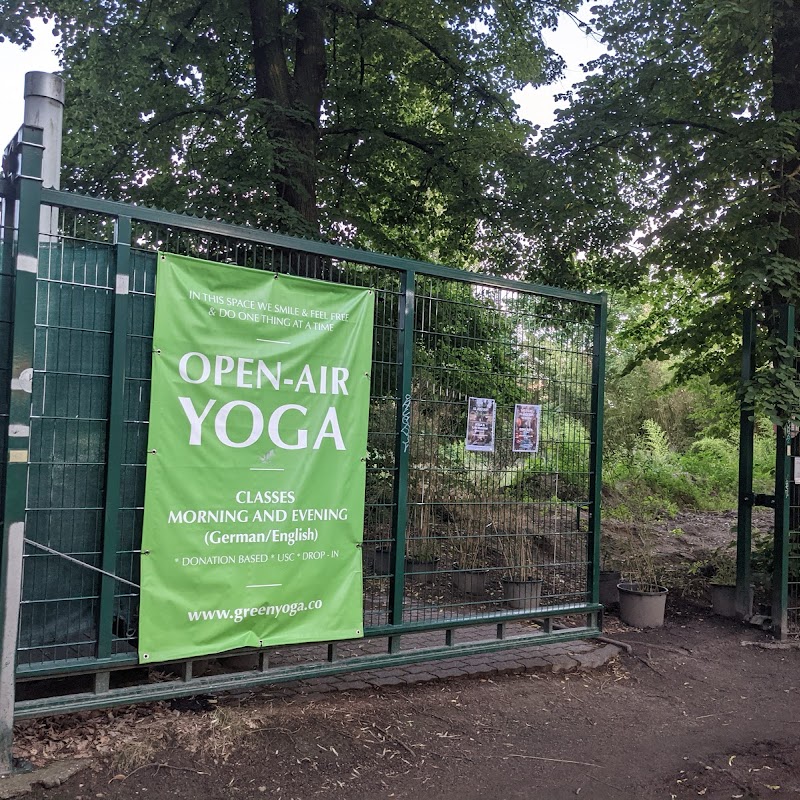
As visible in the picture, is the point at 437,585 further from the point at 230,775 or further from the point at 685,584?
the point at 685,584

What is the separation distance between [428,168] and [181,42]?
3868 mm

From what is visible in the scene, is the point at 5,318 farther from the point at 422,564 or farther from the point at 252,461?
the point at 422,564

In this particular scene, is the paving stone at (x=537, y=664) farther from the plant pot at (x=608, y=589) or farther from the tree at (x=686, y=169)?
the tree at (x=686, y=169)

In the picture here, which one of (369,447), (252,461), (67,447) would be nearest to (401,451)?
(369,447)

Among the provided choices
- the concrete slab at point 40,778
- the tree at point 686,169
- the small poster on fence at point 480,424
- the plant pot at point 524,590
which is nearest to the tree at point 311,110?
the tree at point 686,169

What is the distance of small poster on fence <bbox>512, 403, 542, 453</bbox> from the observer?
19.6ft

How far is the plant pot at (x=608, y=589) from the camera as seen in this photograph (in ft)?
27.6

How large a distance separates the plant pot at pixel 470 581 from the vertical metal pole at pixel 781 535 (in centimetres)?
322

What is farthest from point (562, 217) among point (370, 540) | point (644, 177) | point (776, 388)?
point (370, 540)

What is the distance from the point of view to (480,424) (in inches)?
224

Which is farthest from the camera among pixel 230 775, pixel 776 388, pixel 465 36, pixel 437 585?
pixel 465 36

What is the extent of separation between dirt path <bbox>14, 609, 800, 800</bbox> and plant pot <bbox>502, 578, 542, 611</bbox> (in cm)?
89

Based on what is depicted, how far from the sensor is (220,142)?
990cm

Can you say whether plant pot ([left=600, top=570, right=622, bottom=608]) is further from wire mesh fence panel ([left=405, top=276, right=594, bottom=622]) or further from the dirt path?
the dirt path
